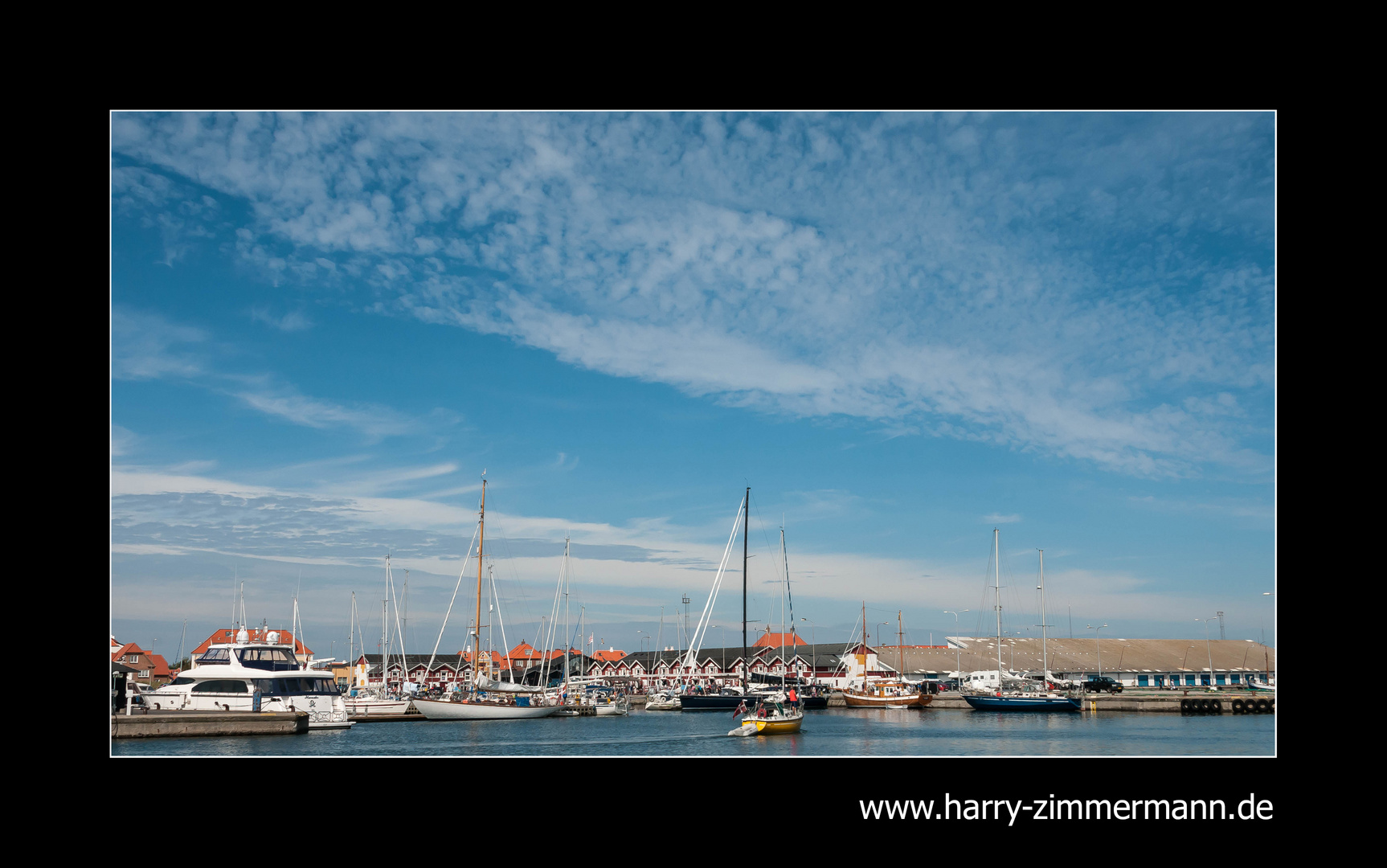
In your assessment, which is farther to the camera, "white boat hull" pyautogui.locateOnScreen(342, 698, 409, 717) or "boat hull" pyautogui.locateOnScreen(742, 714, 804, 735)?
"white boat hull" pyautogui.locateOnScreen(342, 698, 409, 717)

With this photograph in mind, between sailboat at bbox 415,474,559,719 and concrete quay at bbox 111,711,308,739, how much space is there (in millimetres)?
18898

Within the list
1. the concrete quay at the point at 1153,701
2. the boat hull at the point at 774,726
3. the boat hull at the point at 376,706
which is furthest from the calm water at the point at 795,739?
the boat hull at the point at 376,706

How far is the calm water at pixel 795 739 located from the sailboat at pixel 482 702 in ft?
4.45

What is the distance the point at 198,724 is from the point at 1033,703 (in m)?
60.0

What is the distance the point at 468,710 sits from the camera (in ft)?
212

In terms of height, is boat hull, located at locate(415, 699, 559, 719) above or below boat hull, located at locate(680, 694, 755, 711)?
above

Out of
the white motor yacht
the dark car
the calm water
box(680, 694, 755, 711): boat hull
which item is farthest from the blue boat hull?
the white motor yacht

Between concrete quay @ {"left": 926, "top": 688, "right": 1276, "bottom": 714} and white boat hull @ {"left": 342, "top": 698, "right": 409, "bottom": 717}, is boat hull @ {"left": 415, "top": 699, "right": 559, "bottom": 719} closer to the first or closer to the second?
white boat hull @ {"left": 342, "top": 698, "right": 409, "bottom": 717}

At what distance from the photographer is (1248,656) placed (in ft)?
390

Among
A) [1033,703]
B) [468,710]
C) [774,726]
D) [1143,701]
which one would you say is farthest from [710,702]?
[774,726]

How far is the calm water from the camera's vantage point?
42875 mm

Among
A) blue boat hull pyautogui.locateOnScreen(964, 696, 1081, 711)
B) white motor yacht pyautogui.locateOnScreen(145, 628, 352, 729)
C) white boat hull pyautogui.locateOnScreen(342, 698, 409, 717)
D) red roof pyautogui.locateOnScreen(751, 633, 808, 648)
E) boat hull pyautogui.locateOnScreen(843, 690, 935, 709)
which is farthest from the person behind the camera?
red roof pyautogui.locateOnScreen(751, 633, 808, 648)
